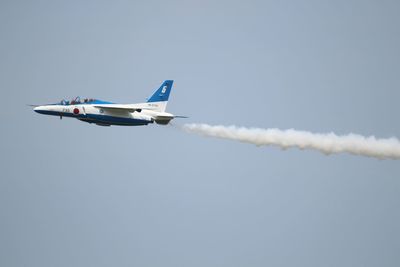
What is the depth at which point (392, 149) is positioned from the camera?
6041 cm

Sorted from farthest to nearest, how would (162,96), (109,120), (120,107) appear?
(162,96) < (109,120) < (120,107)

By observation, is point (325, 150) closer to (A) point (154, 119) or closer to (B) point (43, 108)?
(A) point (154, 119)

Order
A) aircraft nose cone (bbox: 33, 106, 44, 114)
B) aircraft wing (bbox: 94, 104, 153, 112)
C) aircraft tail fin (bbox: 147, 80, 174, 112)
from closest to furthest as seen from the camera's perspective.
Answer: aircraft wing (bbox: 94, 104, 153, 112) < aircraft nose cone (bbox: 33, 106, 44, 114) < aircraft tail fin (bbox: 147, 80, 174, 112)

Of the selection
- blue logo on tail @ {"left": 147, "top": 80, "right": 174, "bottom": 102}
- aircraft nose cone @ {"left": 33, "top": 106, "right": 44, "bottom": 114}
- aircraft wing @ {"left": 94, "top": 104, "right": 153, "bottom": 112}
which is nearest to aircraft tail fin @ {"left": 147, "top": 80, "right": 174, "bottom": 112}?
blue logo on tail @ {"left": 147, "top": 80, "right": 174, "bottom": 102}

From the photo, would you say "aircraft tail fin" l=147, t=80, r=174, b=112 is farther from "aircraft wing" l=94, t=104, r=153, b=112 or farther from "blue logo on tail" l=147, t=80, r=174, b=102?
"aircraft wing" l=94, t=104, r=153, b=112

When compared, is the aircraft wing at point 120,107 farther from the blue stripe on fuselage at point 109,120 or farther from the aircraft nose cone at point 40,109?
the aircraft nose cone at point 40,109

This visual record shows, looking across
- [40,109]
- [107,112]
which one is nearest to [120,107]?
[107,112]

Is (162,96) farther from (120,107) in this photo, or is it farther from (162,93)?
(120,107)

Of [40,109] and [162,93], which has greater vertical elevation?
[162,93]

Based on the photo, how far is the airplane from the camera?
221 feet

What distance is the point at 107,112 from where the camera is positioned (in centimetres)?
6762

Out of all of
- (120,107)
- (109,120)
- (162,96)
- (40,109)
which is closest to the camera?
(120,107)

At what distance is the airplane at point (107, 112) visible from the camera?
221ft

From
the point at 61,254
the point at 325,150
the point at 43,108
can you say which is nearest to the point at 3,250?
Result: the point at 61,254
